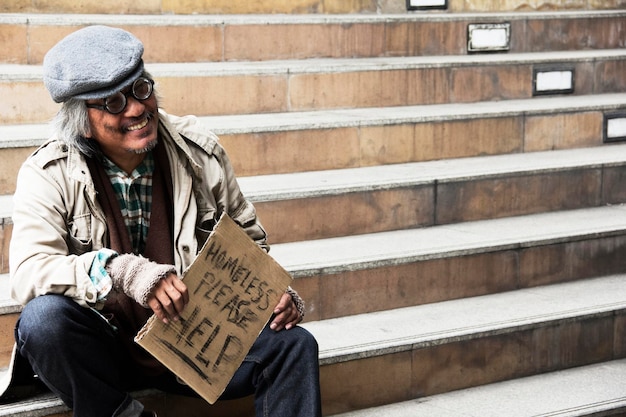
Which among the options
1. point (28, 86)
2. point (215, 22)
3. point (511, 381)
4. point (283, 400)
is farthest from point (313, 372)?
point (215, 22)

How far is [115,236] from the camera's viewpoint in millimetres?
3092

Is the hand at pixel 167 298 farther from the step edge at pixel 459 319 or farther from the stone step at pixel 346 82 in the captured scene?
the stone step at pixel 346 82

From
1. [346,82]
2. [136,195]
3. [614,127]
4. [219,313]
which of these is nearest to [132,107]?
[136,195]

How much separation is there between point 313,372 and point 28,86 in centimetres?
219

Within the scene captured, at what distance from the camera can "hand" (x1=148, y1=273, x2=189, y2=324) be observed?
9.30 feet

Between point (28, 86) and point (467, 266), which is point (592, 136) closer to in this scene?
point (467, 266)

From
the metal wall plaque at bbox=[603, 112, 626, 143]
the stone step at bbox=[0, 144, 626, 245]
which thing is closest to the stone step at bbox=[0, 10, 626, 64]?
the metal wall plaque at bbox=[603, 112, 626, 143]

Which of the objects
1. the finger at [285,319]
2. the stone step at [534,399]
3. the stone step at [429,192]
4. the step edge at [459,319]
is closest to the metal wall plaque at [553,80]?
the stone step at [429,192]

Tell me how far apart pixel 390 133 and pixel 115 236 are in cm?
214

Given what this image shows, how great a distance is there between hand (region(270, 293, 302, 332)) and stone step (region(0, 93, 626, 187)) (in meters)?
1.54

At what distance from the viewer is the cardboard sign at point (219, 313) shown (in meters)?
2.90

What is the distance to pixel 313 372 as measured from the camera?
307 centimetres

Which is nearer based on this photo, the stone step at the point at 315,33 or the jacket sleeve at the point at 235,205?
the jacket sleeve at the point at 235,205

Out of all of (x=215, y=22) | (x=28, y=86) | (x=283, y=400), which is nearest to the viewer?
(x=283, y=400)
